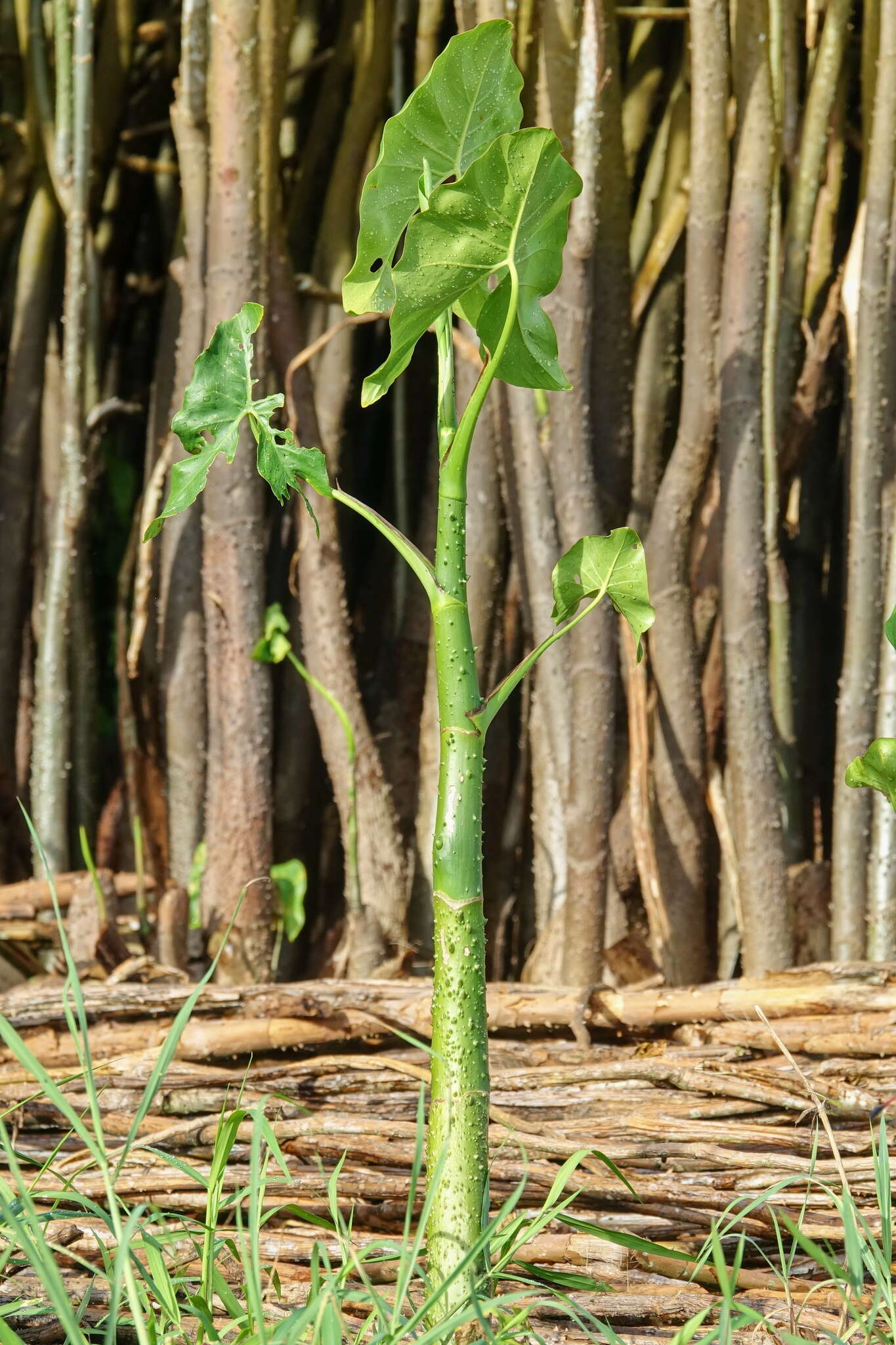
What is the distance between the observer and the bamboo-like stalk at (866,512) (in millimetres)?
1239

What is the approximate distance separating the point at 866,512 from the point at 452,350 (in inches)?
30.1

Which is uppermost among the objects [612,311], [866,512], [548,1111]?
[612,311]

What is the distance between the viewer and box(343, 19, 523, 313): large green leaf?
0.56m

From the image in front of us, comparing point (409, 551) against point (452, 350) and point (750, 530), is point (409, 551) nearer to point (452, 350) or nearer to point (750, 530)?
point (452, 350)

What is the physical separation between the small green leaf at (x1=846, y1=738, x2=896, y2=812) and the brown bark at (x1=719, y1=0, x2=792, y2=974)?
515 millimetres

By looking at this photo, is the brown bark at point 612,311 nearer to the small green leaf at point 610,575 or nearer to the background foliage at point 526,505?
the background foliage at point 526,505

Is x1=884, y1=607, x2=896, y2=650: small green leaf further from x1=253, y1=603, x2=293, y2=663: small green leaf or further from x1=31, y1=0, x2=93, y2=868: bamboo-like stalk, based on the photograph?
x1=31, y1=0, x2=93, y2=868: bamboo-like stalk

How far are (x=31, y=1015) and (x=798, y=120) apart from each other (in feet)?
4.15

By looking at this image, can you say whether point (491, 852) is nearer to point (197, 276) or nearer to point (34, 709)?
point (34, 709)

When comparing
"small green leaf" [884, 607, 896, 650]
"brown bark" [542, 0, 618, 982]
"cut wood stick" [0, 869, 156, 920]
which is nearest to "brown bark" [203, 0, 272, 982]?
"cut wood stick" [0, 869, 156, 920]

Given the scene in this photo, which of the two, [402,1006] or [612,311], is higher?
[612,311]

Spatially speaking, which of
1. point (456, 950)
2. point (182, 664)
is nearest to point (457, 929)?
point (456, 950)

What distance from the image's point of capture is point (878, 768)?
0.72 meters

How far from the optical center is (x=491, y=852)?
4.73 feet
